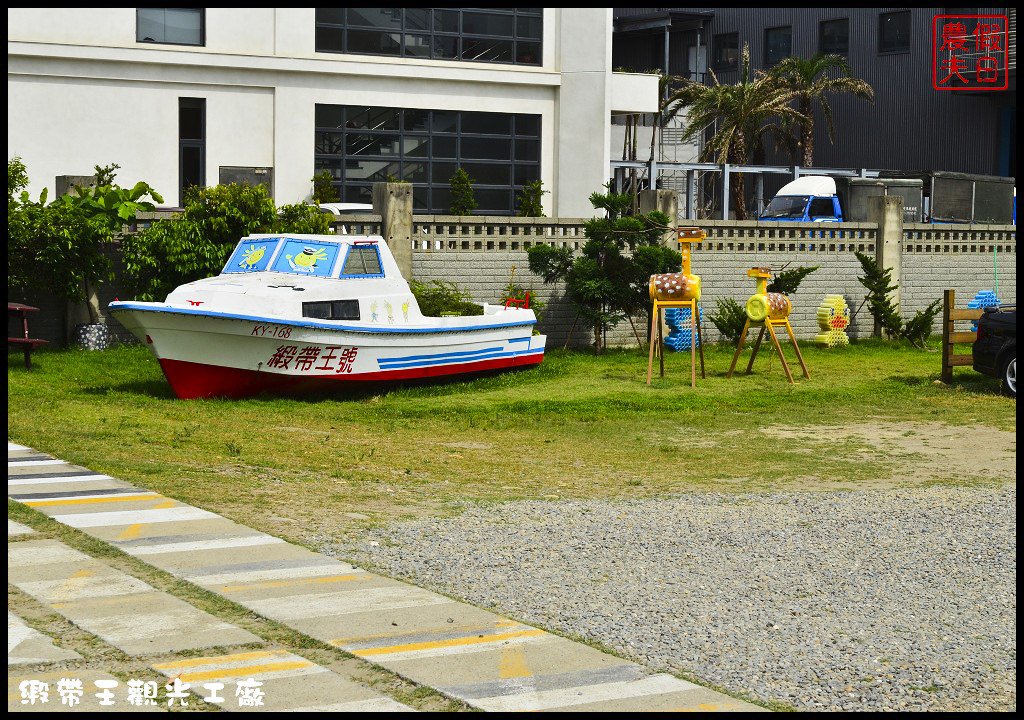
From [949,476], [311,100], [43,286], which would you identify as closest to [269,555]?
[949,476]

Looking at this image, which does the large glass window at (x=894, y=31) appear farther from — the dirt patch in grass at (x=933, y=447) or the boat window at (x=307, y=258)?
the boat window at (x=307, y=258)

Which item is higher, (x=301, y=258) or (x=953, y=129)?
(x=953, y=129)

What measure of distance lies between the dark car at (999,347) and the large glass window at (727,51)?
112 feet

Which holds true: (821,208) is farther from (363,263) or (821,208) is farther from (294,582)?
(294,582)

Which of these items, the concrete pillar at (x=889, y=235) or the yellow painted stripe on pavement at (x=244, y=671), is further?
the concrete pillar at (x=889, y=235)

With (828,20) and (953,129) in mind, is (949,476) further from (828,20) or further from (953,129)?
(828,20)

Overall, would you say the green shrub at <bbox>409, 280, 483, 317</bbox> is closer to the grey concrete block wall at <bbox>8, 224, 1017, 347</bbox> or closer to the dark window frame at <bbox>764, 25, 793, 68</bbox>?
the grey concrete block wall at <bbox>8, 224, 1017, 347</bbox>

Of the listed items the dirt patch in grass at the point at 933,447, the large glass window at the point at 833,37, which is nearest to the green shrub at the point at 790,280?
the dirt patch in grass at the point at 933,447

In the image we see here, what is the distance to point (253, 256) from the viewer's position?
17219mm

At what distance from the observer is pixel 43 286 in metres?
18.7

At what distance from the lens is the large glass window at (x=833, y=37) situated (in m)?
47.5

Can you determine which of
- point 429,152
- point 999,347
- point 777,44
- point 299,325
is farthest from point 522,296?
point 777,44

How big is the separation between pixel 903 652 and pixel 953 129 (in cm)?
4041

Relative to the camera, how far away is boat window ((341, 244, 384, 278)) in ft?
55.7
